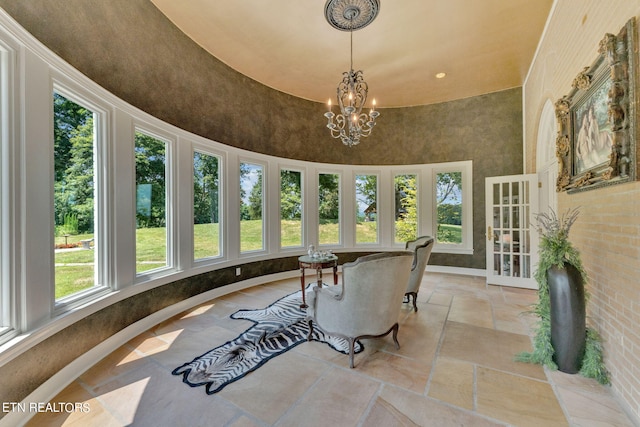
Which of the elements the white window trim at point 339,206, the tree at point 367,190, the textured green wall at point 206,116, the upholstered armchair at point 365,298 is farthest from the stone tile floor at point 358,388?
the tree at point 367,190

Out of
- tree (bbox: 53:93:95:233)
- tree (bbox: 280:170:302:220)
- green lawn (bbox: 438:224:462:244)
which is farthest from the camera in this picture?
green lawn (bbox: 438:224:462:244)

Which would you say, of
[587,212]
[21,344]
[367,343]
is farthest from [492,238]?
[21,344]

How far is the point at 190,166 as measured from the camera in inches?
149

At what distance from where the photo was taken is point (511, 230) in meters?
4.75

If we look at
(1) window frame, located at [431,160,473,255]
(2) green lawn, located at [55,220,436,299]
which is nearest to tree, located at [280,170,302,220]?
(2) green lawn, located at [55,220,436,299]

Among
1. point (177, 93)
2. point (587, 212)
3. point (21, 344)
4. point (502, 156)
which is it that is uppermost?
point (177, 93)

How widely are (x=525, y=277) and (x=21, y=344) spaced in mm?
6444

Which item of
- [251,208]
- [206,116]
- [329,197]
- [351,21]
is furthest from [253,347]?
[351,21]

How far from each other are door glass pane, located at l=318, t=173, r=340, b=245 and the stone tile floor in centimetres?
322

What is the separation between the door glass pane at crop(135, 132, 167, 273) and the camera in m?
3.12

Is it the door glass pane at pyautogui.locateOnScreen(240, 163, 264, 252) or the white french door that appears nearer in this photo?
the white french door

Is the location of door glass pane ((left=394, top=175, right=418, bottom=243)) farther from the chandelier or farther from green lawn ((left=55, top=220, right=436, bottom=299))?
the chandelier

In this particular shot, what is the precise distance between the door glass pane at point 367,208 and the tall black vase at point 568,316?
4.10 metres

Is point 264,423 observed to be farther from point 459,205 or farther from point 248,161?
point 459,205
